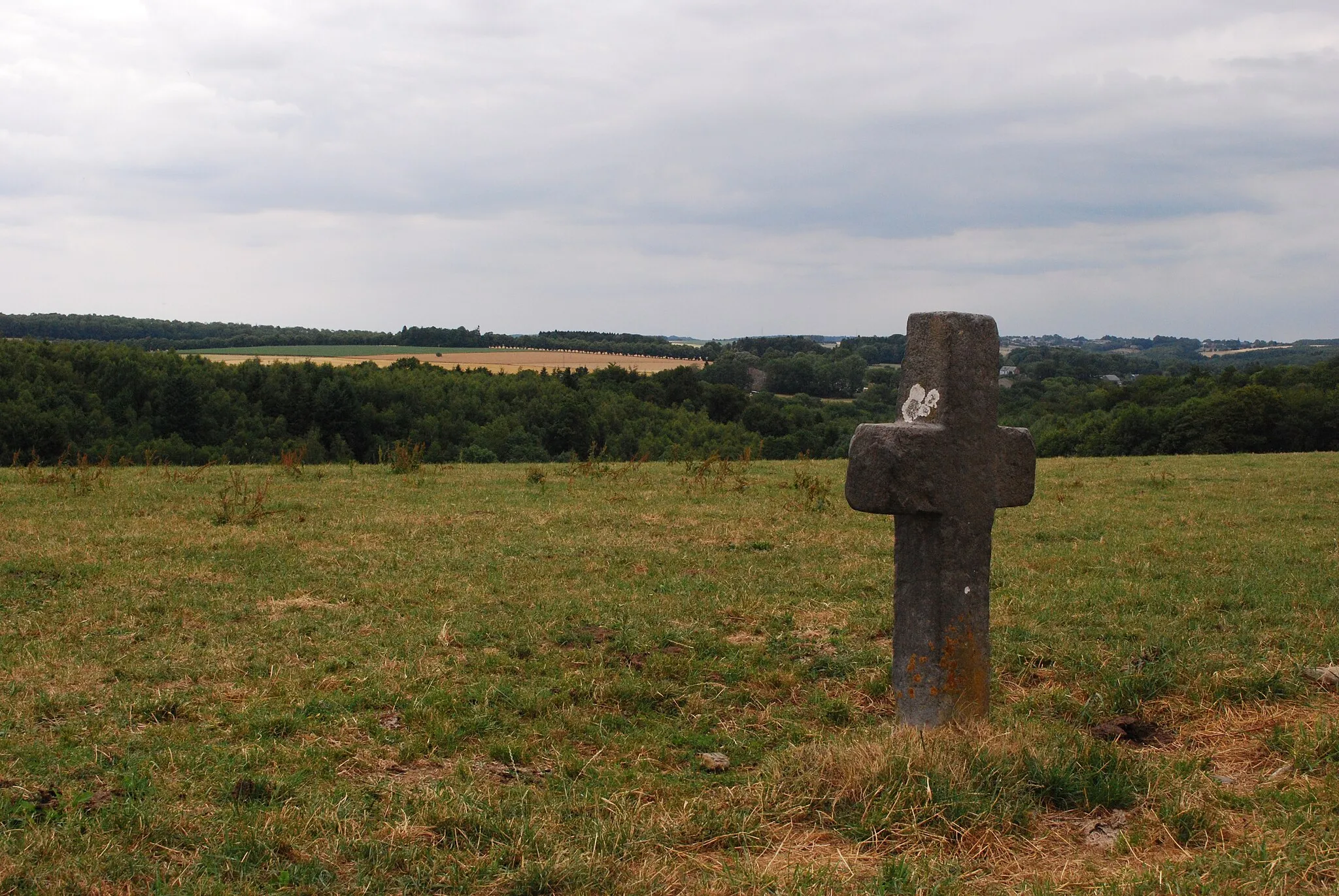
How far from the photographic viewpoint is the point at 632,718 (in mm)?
6008

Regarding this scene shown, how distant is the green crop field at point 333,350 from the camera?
7525 centimetres

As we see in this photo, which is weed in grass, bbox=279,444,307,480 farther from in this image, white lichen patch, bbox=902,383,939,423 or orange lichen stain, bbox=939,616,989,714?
orange lichen stain, bbox=939,616,989,714

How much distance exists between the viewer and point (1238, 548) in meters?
11.2

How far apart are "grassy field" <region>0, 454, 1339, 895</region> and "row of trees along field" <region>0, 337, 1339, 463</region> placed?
594 inches

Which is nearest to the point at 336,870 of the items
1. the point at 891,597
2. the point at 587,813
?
the point at 587,813

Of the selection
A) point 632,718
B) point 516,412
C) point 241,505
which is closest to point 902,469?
point 632,718

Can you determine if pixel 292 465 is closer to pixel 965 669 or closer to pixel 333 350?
pixel 965 669

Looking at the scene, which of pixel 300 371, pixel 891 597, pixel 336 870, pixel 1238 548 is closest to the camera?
pixel 336 870

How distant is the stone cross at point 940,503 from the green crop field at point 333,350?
71292mm

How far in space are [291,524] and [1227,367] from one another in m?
61.9

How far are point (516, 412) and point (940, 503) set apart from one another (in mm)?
53482

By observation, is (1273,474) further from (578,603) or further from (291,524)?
(291,524)

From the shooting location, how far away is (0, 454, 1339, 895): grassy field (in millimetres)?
3889

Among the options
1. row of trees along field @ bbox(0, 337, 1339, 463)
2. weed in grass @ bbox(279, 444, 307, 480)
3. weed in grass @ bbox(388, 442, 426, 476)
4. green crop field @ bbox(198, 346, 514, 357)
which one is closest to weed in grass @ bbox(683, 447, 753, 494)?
row of trees along field @ bbox(0, 337, 1339, 463)
